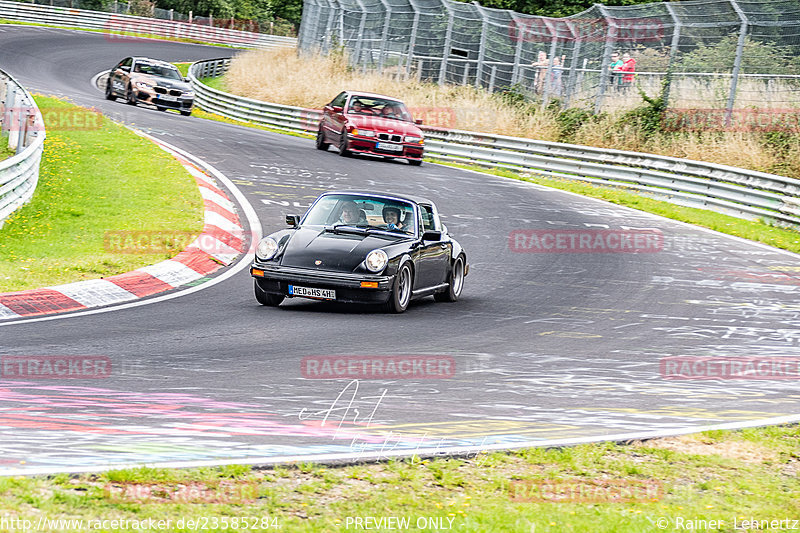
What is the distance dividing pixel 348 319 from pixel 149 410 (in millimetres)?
4411

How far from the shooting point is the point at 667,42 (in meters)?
A: 27.1

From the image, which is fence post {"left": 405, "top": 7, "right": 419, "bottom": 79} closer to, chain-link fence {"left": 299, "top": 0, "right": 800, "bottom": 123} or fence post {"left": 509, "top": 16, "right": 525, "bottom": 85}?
chain-link fence {"left": 299, "top": 0, "right": 800, "bottom": 123}

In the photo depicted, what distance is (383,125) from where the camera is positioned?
2669 cm

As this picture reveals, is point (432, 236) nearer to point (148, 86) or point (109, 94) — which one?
point (148, 86)

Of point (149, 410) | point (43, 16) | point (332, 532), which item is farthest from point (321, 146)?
point (43, 16)

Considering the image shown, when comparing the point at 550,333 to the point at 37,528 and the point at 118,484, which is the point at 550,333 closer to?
the point at 118,484

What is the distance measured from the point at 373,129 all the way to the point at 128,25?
43397 millimetres

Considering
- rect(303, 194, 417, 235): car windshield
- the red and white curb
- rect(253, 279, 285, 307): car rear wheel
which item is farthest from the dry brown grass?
rect(253, 279, 285, 307): car rear wheel

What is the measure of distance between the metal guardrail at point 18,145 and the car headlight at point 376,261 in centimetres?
570

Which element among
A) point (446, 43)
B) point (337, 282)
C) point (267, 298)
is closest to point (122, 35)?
point (446, 43)

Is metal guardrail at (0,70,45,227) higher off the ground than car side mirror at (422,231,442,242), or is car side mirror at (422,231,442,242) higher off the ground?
car side mirror at (422,231,442,242)

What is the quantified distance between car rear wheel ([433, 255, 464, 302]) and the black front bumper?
1592mm

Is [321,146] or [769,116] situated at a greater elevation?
[769,116]

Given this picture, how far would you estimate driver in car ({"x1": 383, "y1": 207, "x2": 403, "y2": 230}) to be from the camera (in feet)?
39.5
